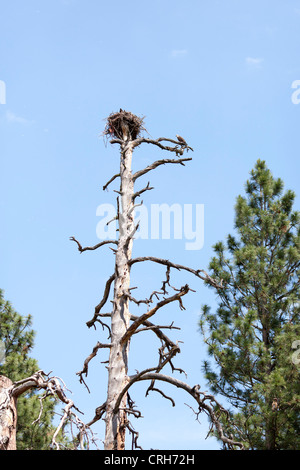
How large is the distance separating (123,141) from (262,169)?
514cm

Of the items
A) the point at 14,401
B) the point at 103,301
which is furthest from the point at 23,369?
the point at 14,401

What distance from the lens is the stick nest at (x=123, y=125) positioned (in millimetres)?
9688

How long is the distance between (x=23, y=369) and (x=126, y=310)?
19.6ft

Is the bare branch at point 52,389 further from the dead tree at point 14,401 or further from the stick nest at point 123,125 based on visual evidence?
the stick nest at point 123,125

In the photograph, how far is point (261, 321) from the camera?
1184 cm

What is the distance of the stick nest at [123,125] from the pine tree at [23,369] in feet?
18.3

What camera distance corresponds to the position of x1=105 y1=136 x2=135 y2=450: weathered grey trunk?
6.71 m

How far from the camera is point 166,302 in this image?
6.49m

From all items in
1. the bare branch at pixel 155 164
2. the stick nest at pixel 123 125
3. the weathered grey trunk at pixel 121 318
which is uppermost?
the stick nest at pixel 123 125

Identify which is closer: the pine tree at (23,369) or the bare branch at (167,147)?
the bare branch at (167,147)

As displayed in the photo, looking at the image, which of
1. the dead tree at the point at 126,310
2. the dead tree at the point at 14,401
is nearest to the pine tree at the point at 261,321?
the dead tree at the point at 126,310

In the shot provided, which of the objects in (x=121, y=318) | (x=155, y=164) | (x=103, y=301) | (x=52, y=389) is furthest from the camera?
(x=155, y=164)

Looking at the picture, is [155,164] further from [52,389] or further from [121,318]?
[52,389]
